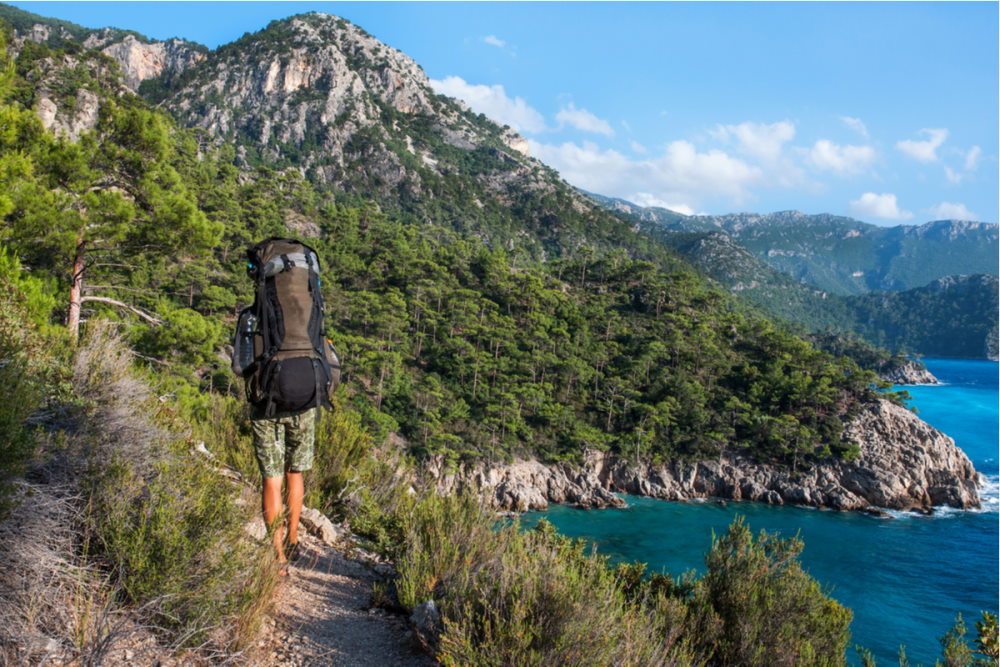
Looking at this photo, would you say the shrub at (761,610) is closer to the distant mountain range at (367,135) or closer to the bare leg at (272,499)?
the bare leg at (272,499)

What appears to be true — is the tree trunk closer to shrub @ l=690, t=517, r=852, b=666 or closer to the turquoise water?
shrub @ l=690, t=517, r=852, b=666

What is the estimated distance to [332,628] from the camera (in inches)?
83.4

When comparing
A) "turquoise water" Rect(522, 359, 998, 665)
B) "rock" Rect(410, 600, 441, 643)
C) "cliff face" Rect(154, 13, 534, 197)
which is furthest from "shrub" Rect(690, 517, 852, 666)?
"cliff face" Rect(154, 13, 534, 197)

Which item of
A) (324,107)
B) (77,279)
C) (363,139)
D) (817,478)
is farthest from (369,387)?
(324,107)

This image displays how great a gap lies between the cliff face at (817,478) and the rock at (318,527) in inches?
1000

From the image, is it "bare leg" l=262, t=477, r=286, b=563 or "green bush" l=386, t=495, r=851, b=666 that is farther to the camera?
"bare leg" l=262, t=477, r=286, b=563

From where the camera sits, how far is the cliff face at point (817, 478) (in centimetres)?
2905

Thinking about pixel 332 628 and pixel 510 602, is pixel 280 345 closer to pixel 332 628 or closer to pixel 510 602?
pixel 332 628

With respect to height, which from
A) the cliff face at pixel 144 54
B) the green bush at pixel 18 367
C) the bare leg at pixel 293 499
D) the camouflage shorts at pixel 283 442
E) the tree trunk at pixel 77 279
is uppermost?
the cliff face at pixel 144 54

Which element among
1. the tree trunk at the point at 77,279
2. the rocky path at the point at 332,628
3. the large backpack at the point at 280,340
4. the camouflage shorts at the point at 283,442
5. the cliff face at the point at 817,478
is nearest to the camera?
the rocky path at the point at 332,628

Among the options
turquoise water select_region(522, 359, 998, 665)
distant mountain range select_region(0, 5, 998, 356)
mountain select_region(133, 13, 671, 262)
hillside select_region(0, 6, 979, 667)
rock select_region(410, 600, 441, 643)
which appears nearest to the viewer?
hillside select_region(0, 6, 979, 667)

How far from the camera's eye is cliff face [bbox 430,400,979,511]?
29.0m

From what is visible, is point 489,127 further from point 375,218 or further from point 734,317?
point 734,317

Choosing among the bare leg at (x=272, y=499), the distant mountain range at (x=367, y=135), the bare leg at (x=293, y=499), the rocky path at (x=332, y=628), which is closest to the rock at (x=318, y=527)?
the rocky path at (x=332, y=628)
